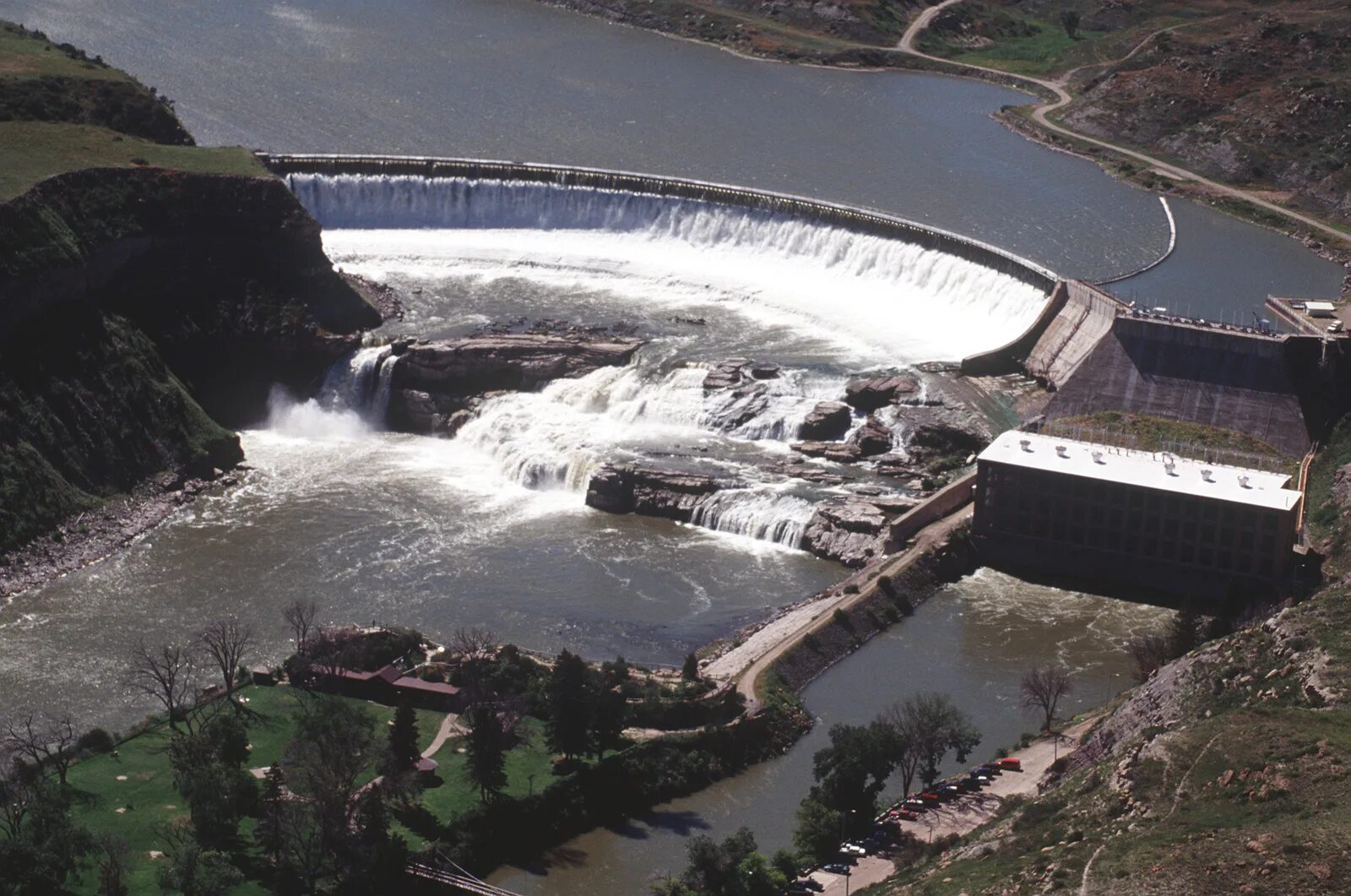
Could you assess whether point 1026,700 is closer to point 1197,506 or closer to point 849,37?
point 1197,506

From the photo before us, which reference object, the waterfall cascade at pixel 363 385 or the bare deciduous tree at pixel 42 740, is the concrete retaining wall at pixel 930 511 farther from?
the bare deciduous tree at pixel 42 740

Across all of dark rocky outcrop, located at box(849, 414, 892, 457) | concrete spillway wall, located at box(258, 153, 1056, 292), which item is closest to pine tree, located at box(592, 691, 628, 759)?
dark rocky outcrop, located at box(849, 414, 892, 457)

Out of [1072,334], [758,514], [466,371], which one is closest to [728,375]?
[466,371]

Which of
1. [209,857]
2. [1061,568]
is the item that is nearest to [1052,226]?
[1061,568]

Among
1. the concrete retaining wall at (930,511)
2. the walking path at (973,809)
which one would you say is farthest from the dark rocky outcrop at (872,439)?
the walking path at (973,809)

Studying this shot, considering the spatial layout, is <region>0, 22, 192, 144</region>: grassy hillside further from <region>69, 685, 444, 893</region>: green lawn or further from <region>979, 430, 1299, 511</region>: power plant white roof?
<region>979, 430, 1299, 511</region>: power plant white roof

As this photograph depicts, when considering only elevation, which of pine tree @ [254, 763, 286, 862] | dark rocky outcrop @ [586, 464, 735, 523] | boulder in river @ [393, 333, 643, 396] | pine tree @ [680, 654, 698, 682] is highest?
boulder in river @ [393, 333, 643, 396]

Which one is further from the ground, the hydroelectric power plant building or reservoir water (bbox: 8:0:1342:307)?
reservoir water (bbox: 8:0:1342:307)
